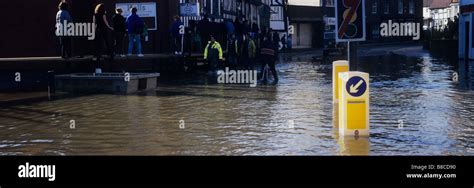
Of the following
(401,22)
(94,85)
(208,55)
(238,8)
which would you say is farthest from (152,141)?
(401,22)

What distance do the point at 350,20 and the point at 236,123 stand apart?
3338 millimetres

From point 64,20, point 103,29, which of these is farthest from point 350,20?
point 64,20

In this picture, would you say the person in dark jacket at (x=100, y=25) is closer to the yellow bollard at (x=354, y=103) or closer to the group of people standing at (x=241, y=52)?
the group of people standing at (x=241, y=52)

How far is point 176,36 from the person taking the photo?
27375 millimetres

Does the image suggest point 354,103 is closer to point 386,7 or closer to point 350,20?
point 350,20

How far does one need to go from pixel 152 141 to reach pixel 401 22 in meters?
80.9

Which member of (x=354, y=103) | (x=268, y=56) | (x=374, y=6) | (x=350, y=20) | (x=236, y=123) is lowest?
(x=236, y=123)

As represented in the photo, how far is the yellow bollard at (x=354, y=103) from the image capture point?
1057 cm

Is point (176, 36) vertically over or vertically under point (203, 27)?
under

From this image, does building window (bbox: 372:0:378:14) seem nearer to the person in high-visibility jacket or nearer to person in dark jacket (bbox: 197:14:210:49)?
person in dark jacket (bbox: 197:14:210:49)

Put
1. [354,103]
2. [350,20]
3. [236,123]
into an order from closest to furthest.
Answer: [350,20] < [354,103] < [236,123]

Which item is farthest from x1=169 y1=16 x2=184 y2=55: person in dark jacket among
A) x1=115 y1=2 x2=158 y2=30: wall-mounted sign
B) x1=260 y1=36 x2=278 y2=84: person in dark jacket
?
x1=260 y1=36 x2=278 y2=84: person in dark jacket
